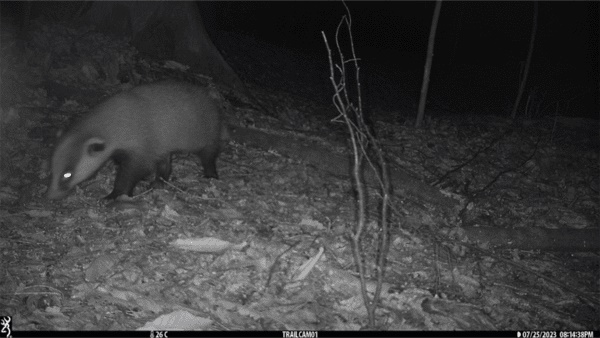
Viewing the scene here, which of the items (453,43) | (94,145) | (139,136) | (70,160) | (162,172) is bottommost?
(162,172)

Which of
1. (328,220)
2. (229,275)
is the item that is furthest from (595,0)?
(229,275)

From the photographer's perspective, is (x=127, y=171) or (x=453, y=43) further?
(x=453, y=43)

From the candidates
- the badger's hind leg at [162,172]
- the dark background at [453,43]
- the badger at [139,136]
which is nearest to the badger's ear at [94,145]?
the badger at [139,136]

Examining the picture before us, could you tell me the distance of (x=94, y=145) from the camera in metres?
5.13

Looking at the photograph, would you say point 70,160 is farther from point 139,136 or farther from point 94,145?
point 139,136

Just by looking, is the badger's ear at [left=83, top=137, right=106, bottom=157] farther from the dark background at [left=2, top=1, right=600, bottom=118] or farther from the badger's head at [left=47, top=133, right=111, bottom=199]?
the dark background at [left=2, top=1, right=600, bottom=118]

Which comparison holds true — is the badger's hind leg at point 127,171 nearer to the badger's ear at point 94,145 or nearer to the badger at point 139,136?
the badger at point 139,136

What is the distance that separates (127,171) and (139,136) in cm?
40

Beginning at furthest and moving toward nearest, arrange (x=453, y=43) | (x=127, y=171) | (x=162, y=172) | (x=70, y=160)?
(x=453, y=43), (x=162, y=172), (x=127, y=171), (x=70, y=160)

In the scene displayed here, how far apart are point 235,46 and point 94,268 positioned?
13869mm

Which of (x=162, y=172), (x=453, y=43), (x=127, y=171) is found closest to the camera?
(x=127, y=171)

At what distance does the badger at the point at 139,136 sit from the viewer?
5.13m

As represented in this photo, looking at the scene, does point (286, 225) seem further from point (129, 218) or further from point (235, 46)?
point (235, 46)

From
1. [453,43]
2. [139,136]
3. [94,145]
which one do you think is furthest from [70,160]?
[453,43]
